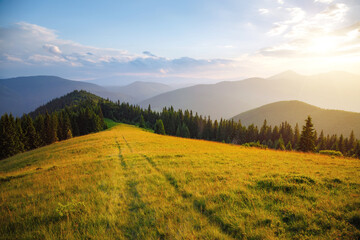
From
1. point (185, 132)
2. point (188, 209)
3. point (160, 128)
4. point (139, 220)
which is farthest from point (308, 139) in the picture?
point (160, 128)

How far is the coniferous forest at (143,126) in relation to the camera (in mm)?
47094

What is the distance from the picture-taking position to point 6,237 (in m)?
4.90

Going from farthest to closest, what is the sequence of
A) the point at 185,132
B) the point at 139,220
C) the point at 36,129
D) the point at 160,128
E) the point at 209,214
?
1. the point at 185,132
2. the point at 160,128
3. the point at 36,129
4. the point at 209,214
5. the point at 139,220

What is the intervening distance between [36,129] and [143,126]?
49068mm

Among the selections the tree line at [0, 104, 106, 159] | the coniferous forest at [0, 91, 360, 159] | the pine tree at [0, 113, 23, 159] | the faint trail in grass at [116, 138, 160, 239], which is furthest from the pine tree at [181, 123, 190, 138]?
the faint trail in grass at [116, 138, 160, 239]

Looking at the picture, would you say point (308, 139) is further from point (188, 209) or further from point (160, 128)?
point (160, 128)

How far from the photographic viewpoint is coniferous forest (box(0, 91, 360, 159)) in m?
47.1

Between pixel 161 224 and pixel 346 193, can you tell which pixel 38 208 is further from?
pixel 346 193

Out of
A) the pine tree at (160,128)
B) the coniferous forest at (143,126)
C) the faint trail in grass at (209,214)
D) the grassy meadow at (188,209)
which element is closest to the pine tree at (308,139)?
the coniferous forest at (143,126)

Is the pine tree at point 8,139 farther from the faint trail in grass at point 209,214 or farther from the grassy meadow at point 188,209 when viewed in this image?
the faint trail in grass at point 209,214

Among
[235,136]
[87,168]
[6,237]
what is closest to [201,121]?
[235,136]

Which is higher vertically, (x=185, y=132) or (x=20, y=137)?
(x=185, y=132)

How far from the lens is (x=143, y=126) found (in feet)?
314

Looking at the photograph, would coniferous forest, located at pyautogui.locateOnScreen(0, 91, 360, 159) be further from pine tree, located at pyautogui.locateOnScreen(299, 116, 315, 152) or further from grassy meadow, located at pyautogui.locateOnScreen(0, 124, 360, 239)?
grassy meadow, located at pyautogui.locateOnScreen(0, 124, 360, 239)
